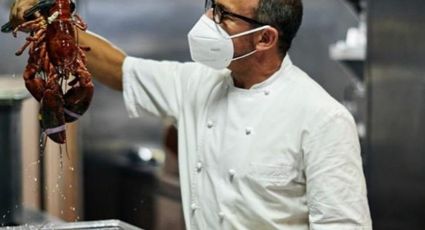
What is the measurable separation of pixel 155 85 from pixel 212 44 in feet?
0.91

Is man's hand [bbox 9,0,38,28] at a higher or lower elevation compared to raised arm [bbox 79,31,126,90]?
higher

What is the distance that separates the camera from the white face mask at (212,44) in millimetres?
2023

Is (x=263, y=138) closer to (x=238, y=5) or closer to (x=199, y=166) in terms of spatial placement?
(x=199, y=166)

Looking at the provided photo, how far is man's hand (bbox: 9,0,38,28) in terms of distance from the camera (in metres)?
1.71

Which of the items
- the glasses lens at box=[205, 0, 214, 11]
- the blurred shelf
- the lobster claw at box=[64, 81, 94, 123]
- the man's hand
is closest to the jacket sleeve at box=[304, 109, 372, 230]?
the glasses lens at box=[205, 0, 214, 11]

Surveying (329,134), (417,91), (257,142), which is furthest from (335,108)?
(417,91)

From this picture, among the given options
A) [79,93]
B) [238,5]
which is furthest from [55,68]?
[238,5]

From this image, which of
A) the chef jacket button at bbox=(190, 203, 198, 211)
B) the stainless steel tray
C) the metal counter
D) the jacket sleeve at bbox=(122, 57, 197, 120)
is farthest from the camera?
the metal counter

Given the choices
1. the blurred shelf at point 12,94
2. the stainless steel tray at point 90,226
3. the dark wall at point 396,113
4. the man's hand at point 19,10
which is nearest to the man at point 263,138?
the stainless steel tray at point 90,226

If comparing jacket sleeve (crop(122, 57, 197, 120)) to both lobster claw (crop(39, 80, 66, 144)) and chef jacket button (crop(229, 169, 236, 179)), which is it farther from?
lobster claw (crop(39, 80, 66, 144))

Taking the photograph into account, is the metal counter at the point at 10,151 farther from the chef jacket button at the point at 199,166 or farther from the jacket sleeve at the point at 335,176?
the jacket sleeve at the point at 335,176

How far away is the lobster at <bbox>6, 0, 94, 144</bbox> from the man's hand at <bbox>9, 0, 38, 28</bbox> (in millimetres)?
51

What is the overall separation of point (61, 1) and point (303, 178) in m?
0.70

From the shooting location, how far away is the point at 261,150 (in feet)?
6.70
